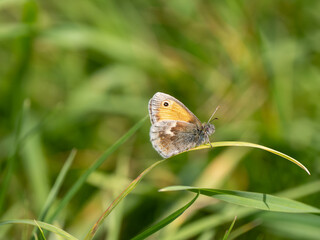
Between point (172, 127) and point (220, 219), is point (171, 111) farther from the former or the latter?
point (220, 219)

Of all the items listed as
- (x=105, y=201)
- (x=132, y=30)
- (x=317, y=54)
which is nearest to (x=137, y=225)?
(x=105, y=201)

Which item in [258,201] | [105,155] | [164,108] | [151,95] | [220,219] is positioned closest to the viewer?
[258,201]

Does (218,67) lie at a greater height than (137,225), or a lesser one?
greater

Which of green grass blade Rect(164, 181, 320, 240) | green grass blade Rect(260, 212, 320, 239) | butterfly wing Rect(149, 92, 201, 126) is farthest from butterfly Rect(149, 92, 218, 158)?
green grass blade Rect(260, 212, 320, 239)

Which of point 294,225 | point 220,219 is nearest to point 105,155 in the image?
point 220,219

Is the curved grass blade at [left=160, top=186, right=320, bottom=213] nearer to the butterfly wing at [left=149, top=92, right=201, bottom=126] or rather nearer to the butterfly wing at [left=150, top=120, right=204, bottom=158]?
the butterfly wing at [left=150, top=120, right=204, bottom=158]

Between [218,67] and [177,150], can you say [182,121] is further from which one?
[218,67]
